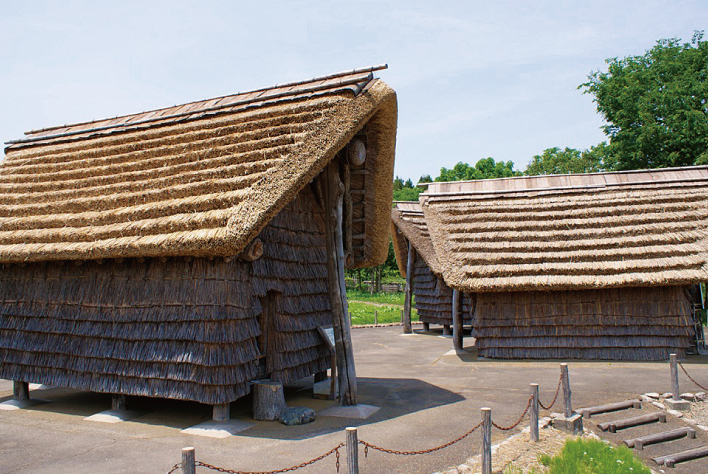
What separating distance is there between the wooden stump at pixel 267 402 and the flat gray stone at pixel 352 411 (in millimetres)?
775

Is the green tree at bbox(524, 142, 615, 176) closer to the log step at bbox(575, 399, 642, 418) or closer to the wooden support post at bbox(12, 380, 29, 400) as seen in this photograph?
the log step at bbox(575, 399, 642, 418)

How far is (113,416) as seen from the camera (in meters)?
8.61

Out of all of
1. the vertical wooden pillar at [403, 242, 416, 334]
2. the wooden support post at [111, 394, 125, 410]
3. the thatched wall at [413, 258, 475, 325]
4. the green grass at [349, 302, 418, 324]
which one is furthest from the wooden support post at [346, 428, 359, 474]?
the green grass at [349, 302, 418, 324]

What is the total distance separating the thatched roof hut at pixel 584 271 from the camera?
43.1ft

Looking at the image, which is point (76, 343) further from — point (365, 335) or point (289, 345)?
point (365, 335)

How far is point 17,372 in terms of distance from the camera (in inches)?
382

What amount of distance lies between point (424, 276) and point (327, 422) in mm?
13646

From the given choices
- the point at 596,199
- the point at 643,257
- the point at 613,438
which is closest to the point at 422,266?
the point at 596,199

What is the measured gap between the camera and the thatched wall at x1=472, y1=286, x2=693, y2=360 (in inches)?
527

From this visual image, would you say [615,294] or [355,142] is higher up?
[355,142]

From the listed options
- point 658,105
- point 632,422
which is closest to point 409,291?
point 632,422

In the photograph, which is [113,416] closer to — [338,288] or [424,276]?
[338,288]

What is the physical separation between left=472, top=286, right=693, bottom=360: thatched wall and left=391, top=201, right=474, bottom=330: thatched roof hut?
4.39 metres

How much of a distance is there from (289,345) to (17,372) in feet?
16.7
